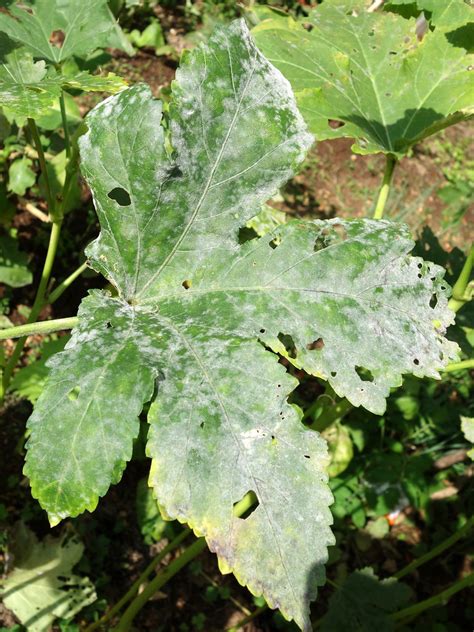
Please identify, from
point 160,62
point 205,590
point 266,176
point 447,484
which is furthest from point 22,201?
point 447,484

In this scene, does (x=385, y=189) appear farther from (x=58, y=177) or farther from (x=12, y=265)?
(x=12, y=265)

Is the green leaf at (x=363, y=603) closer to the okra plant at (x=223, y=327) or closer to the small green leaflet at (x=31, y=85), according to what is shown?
the okra plant at (x=223, y=327)

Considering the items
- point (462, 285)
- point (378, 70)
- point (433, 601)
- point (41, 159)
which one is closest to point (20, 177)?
point (41, 159)

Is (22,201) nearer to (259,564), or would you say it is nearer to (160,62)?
(160,62)

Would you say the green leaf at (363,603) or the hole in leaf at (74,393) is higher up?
the hole in leaf at (74,393)

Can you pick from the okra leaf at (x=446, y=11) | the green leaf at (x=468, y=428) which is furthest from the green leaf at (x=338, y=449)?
the okra leaf at (x=446, y=11)

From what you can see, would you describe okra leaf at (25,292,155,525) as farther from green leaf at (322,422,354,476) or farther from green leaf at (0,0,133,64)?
green leaf at (322,422,354,476)
